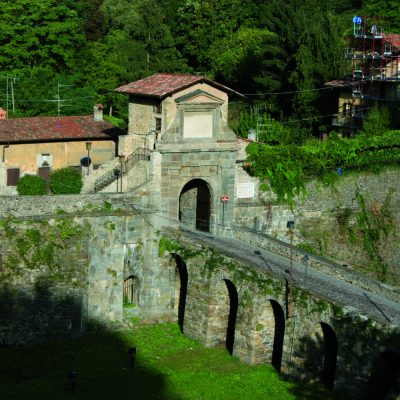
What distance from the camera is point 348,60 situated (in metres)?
59.5

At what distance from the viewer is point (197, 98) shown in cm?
3947

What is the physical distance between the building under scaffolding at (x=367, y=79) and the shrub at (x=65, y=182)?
57.0 ft

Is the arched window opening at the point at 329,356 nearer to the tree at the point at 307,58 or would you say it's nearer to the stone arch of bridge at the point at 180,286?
the stone arch of bridge at the point at 180,286

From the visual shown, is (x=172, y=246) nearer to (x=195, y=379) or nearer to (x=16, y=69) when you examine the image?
(x=195, y=379)

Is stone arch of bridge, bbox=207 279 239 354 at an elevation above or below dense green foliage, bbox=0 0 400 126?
below

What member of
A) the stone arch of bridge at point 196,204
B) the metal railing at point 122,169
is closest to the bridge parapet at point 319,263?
the stone arch of bridge at point 196,204

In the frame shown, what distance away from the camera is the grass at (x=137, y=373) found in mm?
32719

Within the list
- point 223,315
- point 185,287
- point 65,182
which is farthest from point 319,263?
point 65,182

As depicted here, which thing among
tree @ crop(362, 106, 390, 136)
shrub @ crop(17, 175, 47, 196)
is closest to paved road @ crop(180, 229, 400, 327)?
shrub @ crop(17, 175, 47, 196)

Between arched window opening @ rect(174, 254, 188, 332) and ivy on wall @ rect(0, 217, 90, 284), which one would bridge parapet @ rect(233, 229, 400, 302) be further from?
ivy on wall @ rect(0, 217, 90, 284)

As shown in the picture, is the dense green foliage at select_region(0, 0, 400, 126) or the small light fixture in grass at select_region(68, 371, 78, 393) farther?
the dense green foliage at select_region(0, 0, 400, 126)

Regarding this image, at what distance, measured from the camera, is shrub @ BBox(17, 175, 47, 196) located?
4297cm

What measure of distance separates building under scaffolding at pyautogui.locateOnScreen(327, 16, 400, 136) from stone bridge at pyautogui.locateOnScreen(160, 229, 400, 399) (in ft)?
56.8

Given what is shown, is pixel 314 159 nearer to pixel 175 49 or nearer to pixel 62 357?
pixel 62 357
